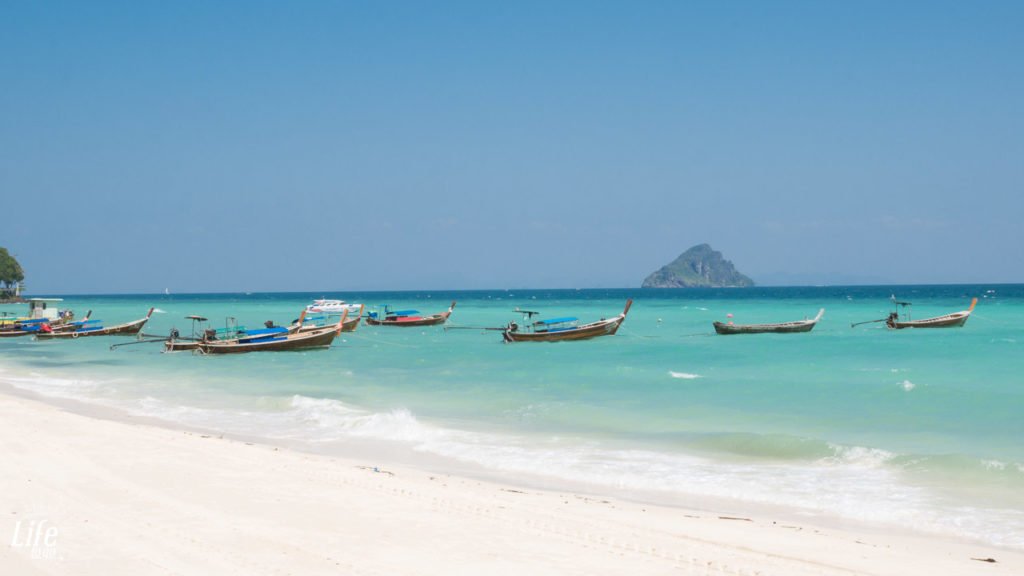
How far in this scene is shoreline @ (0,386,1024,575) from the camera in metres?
6.76

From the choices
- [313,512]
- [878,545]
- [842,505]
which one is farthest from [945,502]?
[313,512]

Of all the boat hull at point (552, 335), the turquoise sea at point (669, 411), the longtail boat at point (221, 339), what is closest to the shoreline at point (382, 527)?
the turquoise sea at point (669, 411)

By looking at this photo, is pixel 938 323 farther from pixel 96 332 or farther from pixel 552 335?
pixel 96 332

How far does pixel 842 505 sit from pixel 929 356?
24.8 metres

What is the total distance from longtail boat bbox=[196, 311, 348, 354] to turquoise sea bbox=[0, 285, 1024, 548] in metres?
0.81

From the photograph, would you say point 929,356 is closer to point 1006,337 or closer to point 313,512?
point 1006,337

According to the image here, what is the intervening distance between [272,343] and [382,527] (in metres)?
29.8

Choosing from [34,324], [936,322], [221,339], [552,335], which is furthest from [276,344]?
[936,322]

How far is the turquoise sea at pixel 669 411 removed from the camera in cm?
1087

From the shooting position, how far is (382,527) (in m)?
7.95

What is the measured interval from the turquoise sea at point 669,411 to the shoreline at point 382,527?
1.33 m

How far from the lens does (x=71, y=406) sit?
18.9 meters

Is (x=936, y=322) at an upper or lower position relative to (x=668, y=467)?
upper

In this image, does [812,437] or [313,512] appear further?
[812,437]
